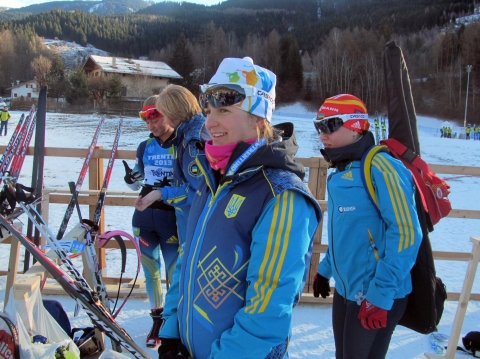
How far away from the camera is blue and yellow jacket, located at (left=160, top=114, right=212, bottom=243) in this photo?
2615 millimetres

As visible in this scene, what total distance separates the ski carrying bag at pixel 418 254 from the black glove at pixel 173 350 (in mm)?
1210

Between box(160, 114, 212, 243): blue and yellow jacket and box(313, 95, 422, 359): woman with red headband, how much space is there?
2.90 ft

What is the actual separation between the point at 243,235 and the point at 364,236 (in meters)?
0.95

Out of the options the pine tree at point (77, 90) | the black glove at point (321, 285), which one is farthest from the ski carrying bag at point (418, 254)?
the pine tree at point (77, 90)

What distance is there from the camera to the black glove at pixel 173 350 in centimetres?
135

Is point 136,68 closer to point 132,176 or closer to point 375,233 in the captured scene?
point 132,176

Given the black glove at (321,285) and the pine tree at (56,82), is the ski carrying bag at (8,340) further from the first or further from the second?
the pine tree at (56,82)

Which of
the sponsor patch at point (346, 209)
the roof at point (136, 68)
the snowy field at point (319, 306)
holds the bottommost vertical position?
the snowy field at point (319, 306)

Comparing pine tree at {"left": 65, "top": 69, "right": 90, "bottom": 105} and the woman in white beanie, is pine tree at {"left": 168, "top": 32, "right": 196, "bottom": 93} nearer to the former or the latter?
pine tree at {"left": 65, "top": 69, "right": 90, "bottom": 105}

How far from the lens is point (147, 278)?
10.4ft

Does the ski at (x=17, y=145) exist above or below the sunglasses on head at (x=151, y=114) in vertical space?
below

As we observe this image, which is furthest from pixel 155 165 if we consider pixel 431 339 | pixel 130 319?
pixel 431 339

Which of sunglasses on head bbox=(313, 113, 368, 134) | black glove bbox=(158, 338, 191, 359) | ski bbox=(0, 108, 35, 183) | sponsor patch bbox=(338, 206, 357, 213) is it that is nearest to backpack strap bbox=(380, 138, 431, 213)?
sunglasses on head bbox=(313, 113, 368, 134)

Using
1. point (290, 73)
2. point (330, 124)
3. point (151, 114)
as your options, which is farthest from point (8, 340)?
point (290, 73)
